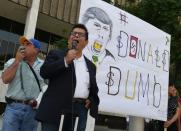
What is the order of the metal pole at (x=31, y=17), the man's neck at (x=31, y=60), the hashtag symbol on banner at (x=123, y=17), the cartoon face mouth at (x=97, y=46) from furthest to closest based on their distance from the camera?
the metal pole at (x=31, y=17), the hashtag symbol on banner at (x=123, y=17), the cartoon face mouth at (x=97, y=46), the man's neck at (x=31, y=60)

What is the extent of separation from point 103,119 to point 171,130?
10.6 metres

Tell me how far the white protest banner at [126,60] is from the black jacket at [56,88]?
1.66 m

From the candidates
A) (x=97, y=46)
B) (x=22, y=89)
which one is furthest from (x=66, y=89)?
(x=97, y=46)

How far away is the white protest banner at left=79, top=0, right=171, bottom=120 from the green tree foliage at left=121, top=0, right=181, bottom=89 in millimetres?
3582

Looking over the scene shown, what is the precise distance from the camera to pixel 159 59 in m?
6.85

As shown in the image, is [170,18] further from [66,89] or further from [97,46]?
[66,89]

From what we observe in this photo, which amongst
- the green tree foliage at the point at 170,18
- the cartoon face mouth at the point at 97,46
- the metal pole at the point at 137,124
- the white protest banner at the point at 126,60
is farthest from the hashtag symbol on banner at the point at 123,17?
the green tree foliage at the point at 170,18

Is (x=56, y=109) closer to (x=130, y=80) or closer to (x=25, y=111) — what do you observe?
(x=25, y=111)

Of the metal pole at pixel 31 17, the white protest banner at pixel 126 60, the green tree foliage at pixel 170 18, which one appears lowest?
the white protest banner at pixel 126 60

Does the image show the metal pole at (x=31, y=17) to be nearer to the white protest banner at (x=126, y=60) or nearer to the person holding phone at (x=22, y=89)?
the white protest banner at (x=126, y=60)

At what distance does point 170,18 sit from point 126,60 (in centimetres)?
479

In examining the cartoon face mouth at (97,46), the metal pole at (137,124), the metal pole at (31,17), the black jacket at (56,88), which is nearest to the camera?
the black jacket at (56,88)

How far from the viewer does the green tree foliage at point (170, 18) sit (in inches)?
414

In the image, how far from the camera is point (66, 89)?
3.76 meters
